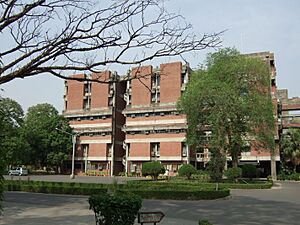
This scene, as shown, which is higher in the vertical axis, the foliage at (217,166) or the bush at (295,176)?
the foliage at (217,166)

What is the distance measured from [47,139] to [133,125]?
14542 mm

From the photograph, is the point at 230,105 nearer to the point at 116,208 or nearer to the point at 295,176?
the point at 295,176

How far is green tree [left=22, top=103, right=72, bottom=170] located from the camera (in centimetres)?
5741

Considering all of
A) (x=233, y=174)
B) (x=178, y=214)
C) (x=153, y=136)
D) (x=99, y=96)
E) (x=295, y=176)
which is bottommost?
(x=178, y=214)

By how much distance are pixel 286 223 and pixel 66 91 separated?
6010 cm

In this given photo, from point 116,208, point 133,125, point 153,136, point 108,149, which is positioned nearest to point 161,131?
point 153,136

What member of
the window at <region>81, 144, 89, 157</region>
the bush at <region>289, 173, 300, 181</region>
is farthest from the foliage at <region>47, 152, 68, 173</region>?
the bush at <region>289, 173, 300, 181</region>

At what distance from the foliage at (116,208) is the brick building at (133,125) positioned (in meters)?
42.0

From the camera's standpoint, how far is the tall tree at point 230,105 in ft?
107

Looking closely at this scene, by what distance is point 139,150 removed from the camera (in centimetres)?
5766

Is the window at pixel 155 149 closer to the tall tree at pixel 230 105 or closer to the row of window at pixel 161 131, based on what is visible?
the row of window at pixel 161 131

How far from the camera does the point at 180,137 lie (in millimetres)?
54094

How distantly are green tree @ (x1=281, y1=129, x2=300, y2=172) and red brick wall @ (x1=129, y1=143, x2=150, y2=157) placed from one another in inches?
816

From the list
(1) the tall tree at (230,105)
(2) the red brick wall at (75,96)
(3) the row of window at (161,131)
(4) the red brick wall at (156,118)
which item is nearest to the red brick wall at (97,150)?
(3) the row of window at (161,131)
